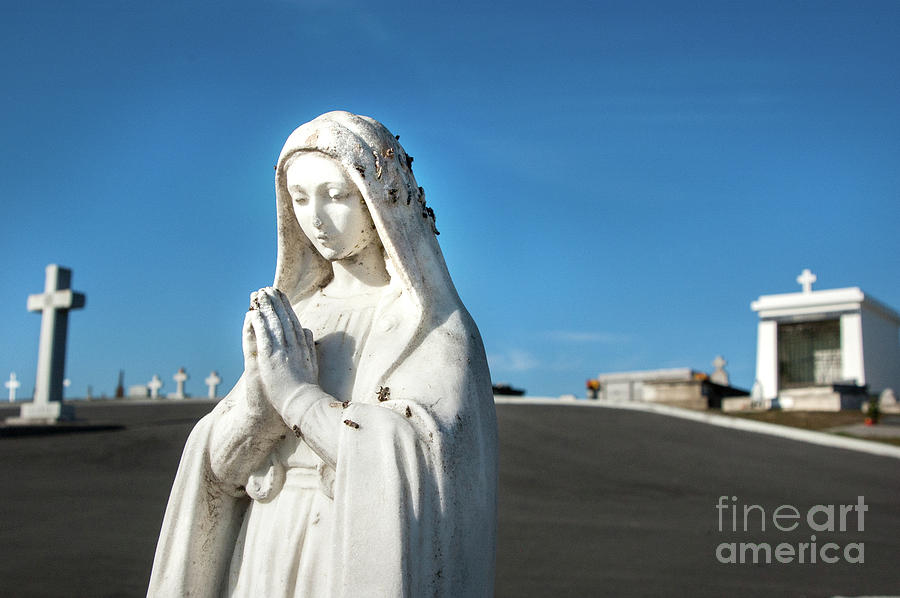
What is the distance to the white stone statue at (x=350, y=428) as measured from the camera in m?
2.94

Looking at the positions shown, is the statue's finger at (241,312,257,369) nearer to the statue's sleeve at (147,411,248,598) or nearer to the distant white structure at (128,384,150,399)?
the statue's sleeve at (147,411,248,598)

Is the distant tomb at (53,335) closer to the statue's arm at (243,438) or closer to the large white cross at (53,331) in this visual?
the large white cross at (53,331)

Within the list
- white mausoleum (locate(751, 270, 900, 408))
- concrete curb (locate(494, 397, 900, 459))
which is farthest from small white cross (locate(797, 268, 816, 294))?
concrete curb (locate(494, 397, 900, 459))

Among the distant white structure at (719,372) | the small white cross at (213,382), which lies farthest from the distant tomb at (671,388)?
the small white cross at (213,382)

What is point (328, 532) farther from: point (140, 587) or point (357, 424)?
point (140, 587)

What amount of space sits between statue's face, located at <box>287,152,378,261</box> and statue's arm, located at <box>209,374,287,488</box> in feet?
2.14

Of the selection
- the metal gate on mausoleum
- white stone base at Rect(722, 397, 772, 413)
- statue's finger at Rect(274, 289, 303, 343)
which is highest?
the metal gate on mausoleum

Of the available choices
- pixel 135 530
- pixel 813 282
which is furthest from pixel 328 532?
pixel 813 282

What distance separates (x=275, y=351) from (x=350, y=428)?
0.47 m

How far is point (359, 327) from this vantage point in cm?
364

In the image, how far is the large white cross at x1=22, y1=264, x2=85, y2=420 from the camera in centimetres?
2166

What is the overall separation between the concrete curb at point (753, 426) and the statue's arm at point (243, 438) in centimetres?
1196

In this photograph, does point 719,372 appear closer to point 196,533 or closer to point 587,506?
point 587,506

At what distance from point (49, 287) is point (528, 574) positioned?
664 inches
